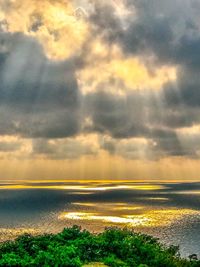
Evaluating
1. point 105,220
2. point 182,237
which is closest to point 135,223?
point 105,220

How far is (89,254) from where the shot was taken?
3541cm

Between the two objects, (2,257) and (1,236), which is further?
(1,236)

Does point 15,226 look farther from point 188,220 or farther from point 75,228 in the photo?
point 75,228

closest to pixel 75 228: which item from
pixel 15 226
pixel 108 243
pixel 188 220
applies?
pixel 108 243

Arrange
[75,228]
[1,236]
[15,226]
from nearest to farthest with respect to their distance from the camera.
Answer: [75,228] < [1,236] < [15,226]

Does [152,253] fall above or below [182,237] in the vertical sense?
above

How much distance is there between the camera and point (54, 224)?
148 meters

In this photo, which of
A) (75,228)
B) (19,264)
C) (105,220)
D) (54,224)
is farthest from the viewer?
(105,220)

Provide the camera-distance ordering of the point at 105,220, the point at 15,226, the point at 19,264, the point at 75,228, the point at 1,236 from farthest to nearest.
Answer: the point at 105,220, the point at 15,226, the point at 1,236, the point at 75,228, the point at 19,264

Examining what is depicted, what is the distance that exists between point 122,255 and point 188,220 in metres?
124

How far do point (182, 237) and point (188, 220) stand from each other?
4237 cm

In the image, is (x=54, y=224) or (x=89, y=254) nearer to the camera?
(x=89, y=254)

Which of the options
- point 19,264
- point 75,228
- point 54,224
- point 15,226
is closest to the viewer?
point 19,264

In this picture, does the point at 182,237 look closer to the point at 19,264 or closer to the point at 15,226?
the point at 15,226
